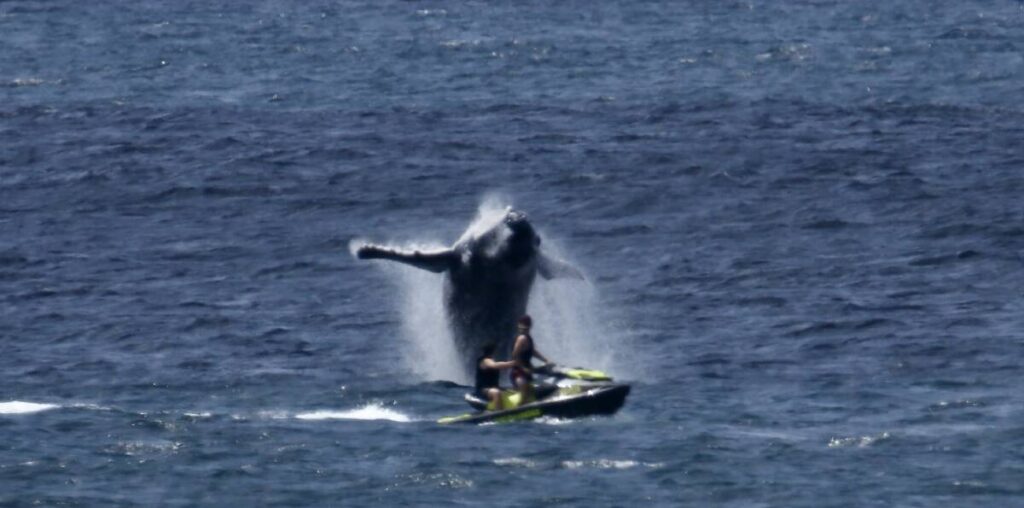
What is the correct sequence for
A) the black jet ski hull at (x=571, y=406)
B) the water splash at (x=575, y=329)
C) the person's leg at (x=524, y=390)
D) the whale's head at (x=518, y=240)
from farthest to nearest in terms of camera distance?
the water splash at (x=575, y=329) < the whale's head at (x=518, y=240) < the person's leg at (x=524, y=390) < the black jet ski hull at (x=571, y=406)

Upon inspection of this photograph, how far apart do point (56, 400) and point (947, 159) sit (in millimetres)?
36817

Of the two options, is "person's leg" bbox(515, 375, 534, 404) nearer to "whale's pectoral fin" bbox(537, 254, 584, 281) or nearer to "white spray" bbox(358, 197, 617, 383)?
"whale's pectoral fin" bbox(537, 254, 584, 281)

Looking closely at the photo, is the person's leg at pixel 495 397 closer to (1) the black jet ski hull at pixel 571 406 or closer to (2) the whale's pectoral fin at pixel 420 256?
(1) the black jet ski hull at pixel 571 406

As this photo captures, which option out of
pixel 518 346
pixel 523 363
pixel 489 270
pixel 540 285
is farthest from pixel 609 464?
pixel 540 285

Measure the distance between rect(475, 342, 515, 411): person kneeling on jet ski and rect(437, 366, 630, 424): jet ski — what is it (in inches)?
6.1

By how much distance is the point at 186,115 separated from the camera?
9250 cm

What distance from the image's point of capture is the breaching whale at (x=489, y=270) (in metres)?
45.4

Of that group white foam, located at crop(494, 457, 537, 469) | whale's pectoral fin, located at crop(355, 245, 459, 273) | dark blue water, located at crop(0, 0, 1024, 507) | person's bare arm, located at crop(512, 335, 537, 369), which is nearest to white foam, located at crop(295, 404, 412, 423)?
dark blue water, located at crop(0, 0, 1024, 507)

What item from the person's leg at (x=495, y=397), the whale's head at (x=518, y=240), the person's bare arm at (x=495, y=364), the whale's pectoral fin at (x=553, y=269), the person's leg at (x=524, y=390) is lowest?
the person's leg at (x=495, y=397)

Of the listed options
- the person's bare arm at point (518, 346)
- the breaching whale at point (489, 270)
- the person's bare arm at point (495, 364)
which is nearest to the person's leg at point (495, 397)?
the person's bare arm at point (495, 364)

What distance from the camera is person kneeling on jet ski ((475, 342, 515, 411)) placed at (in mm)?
43875

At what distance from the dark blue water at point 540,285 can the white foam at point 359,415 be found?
12 cm

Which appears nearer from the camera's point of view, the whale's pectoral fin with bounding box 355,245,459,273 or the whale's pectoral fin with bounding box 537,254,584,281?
the whale's pectoral fin with bounding box 355,245,459,273

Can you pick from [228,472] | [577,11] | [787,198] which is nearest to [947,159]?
[787,198]
